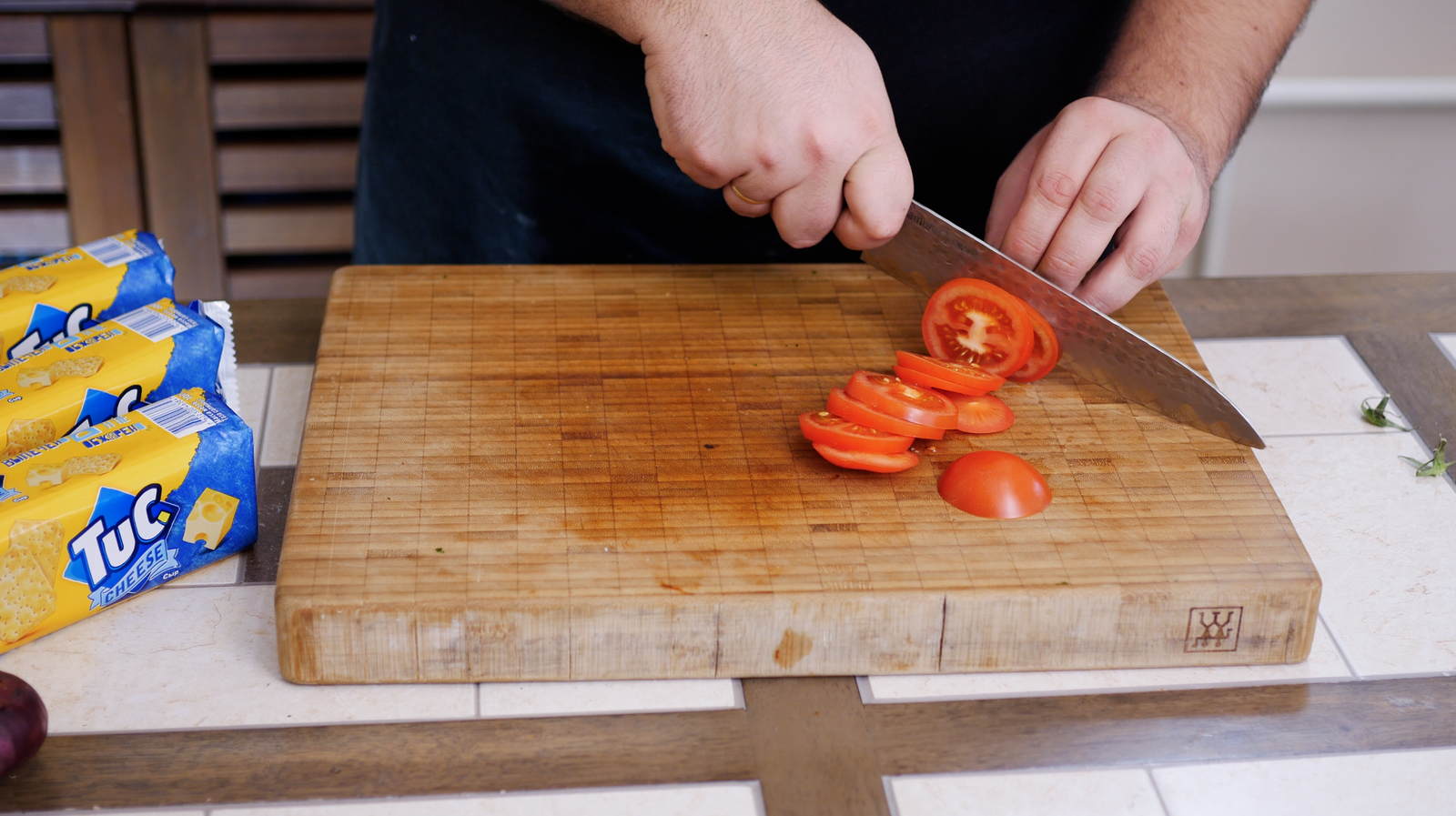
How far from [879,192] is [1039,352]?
0.79ft

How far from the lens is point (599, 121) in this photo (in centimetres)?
155

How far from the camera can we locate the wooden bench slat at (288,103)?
2514mm

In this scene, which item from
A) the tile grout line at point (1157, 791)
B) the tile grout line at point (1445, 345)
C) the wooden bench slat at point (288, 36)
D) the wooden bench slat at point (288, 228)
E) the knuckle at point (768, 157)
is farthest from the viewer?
the wooden bench slat at point (288, 228)

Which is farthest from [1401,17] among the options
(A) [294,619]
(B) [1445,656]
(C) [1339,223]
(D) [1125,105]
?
(A) [294,619]

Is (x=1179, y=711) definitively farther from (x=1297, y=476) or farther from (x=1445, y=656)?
(x=1297, y=476)

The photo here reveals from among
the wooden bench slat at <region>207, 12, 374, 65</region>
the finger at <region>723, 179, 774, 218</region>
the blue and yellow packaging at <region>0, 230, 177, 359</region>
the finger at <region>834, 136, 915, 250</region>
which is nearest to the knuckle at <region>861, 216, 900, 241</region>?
the finger at <region>834, 136, 915, 250</region>

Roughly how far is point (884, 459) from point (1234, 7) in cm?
80

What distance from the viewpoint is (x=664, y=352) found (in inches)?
50.7

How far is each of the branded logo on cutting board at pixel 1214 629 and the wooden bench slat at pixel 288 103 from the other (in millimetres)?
2082

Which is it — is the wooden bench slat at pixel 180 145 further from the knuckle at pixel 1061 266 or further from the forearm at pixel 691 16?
the knuckle at pixel 1061 266

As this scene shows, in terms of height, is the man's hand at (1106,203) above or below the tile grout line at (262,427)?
above

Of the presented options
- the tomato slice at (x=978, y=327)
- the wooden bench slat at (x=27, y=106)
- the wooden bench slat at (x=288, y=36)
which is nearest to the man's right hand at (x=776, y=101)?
the tomato slice at (x=978, y=327)

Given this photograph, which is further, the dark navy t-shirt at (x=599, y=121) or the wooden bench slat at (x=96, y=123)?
the wooden bench slat at (x=96, y=123)

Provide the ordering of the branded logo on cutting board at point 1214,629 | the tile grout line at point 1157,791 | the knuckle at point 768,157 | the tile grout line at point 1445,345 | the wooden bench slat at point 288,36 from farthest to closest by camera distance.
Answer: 1. the wooden bench slat at point 288,36
2. the tile grout line at point 1445,345
3. the knuckle at point 768,157
4. the branded logo on cutting board at point 1214,629
5. the tile grout line at point 1157,791
